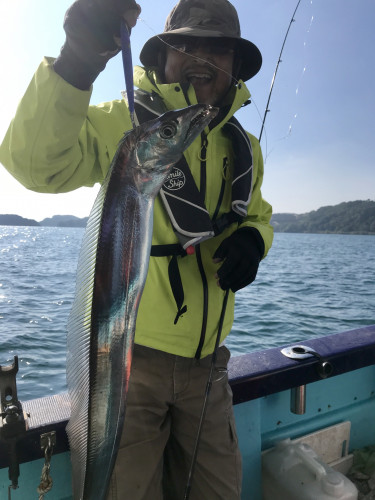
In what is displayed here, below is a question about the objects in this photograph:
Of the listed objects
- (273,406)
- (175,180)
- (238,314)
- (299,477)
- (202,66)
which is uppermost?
(202,66)

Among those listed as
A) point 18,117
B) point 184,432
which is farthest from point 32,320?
point 18,117

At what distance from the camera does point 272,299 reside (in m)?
15.1

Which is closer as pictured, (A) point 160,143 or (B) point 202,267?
(A) point 160,143

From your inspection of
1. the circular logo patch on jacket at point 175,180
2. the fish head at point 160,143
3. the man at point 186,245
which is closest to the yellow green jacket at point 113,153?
the man at point 186,245

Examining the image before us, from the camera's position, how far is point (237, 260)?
2033mm

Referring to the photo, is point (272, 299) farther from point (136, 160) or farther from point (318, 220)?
point (318, 220)

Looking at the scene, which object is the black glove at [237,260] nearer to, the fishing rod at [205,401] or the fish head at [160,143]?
the fishing rod at [205,401]

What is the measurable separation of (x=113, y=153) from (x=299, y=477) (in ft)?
8.13

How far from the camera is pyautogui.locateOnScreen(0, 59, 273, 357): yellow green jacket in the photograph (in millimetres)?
1484

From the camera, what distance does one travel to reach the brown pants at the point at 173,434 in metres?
2.02

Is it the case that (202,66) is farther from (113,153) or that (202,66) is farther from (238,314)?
(238,314)

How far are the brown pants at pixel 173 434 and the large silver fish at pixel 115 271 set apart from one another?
75 centimetres

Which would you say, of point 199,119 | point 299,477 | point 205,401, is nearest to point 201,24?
point 199,119

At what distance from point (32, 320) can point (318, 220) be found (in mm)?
102108
